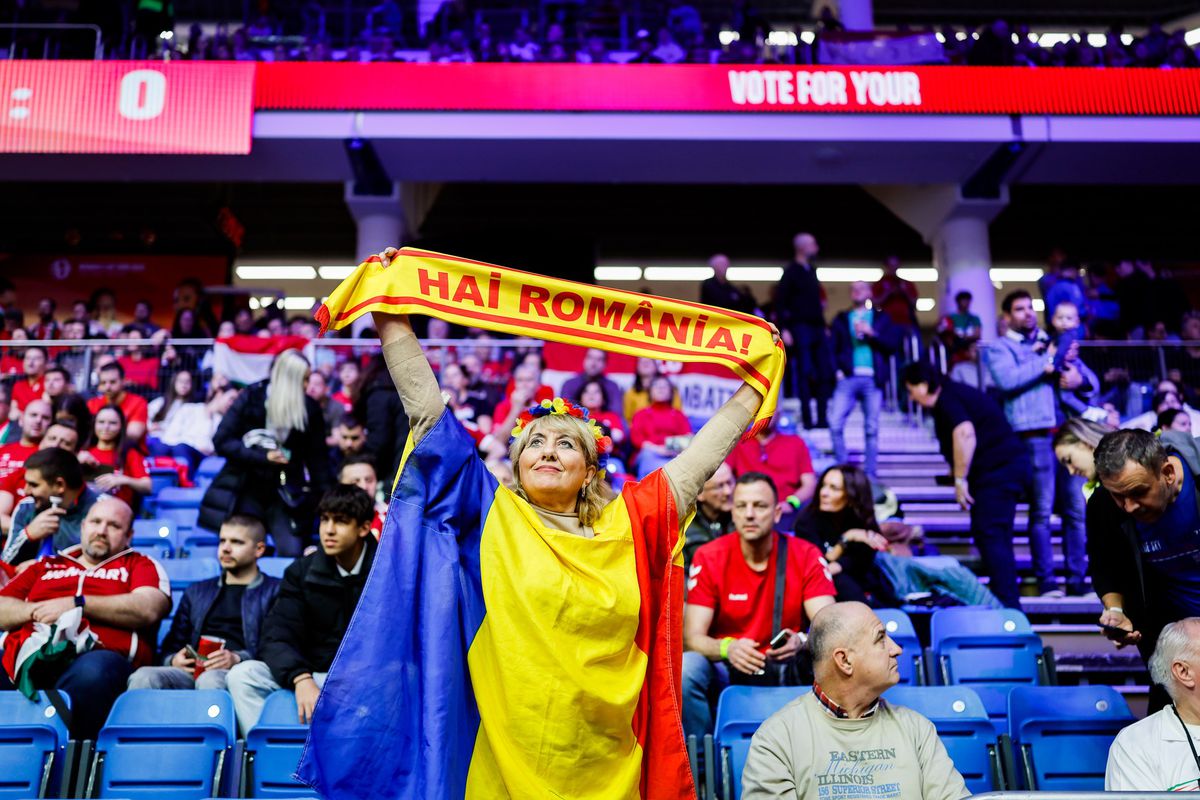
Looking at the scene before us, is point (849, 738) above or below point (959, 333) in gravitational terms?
below

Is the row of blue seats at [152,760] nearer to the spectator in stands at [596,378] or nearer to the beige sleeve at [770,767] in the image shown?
the beige sleeve at [770,767]

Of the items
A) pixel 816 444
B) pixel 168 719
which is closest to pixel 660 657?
pixel 168 719

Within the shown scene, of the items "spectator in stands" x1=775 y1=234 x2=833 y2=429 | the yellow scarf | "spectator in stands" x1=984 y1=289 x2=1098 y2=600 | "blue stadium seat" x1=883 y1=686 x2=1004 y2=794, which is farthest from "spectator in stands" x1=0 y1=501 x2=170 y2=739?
"spectator in stands" x1=775 y1=234 x2=833 y2=429

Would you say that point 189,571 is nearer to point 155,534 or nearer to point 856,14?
point 155,534

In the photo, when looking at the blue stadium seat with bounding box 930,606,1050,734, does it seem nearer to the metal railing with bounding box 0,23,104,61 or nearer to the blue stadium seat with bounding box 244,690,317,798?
the blue stadium seat with bounding box 244,690,317,798

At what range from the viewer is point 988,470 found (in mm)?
6473

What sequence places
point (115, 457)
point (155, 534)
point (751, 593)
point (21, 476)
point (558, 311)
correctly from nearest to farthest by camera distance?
1. point (558, 311)
2. point (751, 593)
3. point (21, 476)
4. point (155, 534)
5. point (115, 457)

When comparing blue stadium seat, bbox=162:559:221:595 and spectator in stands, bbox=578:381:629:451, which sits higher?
spectator in stands, bbox=578:381:629:451

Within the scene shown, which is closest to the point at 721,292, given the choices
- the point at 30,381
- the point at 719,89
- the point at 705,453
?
the point at 719,89

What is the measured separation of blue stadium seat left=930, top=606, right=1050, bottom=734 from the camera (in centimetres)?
486

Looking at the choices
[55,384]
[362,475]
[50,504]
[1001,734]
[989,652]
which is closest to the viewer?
[1001,734]

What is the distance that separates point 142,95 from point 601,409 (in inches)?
239

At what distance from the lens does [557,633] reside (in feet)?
9.25

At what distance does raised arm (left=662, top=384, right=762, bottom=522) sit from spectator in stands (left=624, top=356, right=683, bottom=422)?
5139mm
